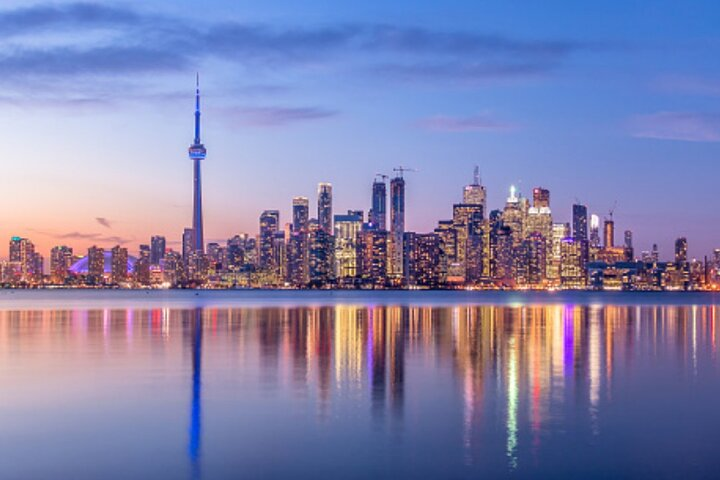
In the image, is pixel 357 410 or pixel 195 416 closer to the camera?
pixel 195 416

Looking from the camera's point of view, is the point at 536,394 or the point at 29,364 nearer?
the point at 536,394

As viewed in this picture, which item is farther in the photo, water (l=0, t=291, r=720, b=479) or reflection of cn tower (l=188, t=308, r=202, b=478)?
reflection of cn tower (l=188, t=308, r=202, b=478)

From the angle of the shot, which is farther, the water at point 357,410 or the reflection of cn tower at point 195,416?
the reflection of cn tower at point 195,416

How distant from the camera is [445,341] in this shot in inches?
2490

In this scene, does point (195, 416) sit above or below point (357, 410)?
below

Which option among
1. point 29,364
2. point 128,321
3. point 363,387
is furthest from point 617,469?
point 128,321

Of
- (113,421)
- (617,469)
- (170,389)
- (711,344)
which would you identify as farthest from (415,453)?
(711,344)

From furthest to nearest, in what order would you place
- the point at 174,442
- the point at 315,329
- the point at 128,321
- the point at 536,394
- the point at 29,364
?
the point at 128,321 < the point at 315,329 < the point at 29,364 < the point at 536,394 < the point at 174,442

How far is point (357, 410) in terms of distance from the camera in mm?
30250

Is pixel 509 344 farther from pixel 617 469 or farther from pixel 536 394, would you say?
pixel 617 469

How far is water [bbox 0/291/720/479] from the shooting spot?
2272 centimetres

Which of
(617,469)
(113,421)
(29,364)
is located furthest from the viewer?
(29,364)

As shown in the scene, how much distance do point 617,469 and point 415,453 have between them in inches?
194

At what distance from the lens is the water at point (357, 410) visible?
22.7 meters
